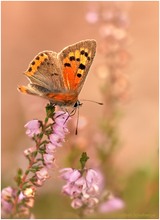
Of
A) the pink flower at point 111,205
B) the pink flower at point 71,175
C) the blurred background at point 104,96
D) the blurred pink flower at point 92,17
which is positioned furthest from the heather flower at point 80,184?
the blurred pink flower at point 92,17

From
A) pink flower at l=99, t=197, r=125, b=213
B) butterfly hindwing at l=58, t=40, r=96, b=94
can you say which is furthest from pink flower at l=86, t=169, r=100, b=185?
pink flower at l=99, t=197, r=125, b=213

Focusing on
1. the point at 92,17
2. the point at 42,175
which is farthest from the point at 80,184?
the point at 92,17

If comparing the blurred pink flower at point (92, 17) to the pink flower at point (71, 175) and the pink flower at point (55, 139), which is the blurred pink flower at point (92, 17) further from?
the pink flower at point (55, 139)

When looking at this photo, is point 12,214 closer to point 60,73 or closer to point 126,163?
point 60,73

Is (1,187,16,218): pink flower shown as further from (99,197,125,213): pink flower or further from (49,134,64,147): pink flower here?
(99,197,125,213): pink flower

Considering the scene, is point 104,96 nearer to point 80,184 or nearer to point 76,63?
point 76,63

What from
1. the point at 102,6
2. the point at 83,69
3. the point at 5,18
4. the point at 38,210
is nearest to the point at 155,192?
the point at 38,210
